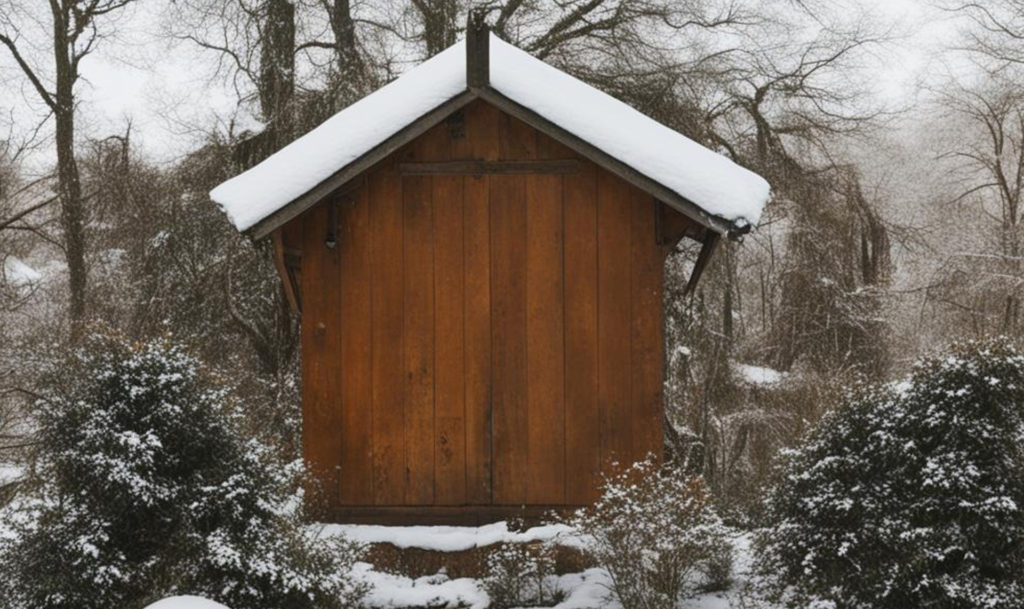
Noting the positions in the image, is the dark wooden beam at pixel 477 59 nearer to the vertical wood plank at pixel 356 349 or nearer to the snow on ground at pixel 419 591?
the vertical wood plank at pixel 356 349

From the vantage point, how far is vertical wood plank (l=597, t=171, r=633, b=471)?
890 centimetres

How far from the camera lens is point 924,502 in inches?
263

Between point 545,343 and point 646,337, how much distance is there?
0.90 meters

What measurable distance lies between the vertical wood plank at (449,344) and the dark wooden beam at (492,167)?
88 millimetres

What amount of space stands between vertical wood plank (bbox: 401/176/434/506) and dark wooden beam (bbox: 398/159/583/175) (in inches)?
3.6

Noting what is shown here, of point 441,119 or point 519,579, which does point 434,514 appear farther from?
point 441,119

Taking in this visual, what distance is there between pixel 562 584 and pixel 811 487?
2.30 m

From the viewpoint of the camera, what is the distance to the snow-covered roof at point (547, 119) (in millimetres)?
8219

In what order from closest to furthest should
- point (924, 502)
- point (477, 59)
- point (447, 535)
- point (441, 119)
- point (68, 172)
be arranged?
point (924, 502)
point (477, 59)
point (441, 119)
point (447, 535)
point (68, 172)

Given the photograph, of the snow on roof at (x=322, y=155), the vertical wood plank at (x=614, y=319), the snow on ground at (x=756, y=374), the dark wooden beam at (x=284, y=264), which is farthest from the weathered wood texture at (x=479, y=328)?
the snow on ground at (x=756, y=374)

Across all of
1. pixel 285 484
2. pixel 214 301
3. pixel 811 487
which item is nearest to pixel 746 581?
pixel 811 487

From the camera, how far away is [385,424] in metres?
8.95

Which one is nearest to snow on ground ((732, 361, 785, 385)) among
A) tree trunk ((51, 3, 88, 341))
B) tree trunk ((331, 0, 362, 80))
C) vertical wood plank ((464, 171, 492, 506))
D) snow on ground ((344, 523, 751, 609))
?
tree trunk ((331, 0, 362, 80))

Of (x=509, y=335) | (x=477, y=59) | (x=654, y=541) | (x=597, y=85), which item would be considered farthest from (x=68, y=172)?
(x=654, y=541)
